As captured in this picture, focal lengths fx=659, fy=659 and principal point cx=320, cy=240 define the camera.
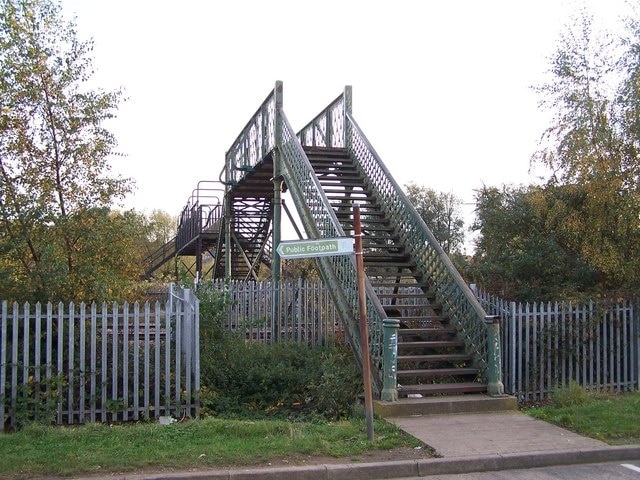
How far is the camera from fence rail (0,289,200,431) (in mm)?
8570

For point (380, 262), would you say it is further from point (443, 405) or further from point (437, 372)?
point (443, 405)

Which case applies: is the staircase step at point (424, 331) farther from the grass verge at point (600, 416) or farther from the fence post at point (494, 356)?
the grass verge at point (600, 416)

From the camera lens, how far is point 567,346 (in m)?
11.1

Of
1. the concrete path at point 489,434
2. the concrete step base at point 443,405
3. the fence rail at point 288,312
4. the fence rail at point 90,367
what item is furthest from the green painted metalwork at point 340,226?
the fence rail at point 90,367

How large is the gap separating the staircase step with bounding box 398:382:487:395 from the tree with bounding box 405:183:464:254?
29.1m

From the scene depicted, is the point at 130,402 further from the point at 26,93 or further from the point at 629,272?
the point at 629,272

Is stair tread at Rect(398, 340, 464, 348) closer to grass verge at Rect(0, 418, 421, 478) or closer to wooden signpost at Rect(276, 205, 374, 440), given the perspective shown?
grass verge at Rect(0, 418, 421, 478)

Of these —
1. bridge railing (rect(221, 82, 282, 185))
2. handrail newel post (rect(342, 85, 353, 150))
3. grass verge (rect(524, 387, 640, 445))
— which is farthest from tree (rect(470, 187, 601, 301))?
bridge railing (rect(221, 82, 282, 185))

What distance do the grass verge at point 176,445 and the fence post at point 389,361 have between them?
962 millimetres

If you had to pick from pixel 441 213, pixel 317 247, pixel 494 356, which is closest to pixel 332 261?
pixel 494 356

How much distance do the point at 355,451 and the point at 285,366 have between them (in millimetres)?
3824

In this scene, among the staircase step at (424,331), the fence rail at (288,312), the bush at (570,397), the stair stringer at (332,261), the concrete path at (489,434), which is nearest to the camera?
the concrete path at (489,434)

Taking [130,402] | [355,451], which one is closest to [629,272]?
[355,451]

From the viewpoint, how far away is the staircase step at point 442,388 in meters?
9.54
